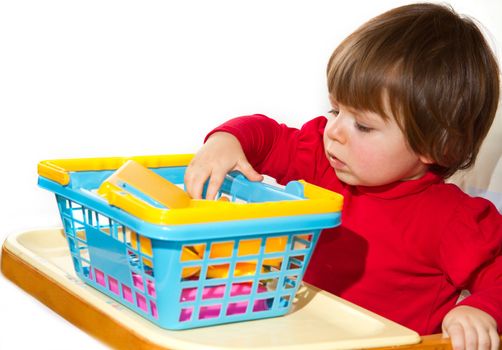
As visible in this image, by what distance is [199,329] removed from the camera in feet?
3.05

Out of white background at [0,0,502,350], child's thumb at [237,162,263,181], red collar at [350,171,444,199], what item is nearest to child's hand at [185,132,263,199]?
child's thumb at [237,162,263,181]

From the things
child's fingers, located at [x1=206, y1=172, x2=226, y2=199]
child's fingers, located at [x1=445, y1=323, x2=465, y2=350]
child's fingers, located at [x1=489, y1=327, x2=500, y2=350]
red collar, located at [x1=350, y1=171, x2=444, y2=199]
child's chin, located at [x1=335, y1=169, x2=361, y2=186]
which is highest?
child's fingers, located at [x1=206, y1=172, x2=226, y2=199]

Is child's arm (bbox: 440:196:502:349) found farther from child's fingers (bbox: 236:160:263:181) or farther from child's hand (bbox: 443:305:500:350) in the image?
child's fingers (bbox: 236:160:263:181)

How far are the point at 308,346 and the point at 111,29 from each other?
2.88ft

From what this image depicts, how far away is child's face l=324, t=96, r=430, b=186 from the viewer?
118 centimetres

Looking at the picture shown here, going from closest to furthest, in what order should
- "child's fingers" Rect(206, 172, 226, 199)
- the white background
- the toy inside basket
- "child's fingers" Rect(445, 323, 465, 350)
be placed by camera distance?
1. the toy inside basket
2. "child's fingers" Rect(445, 323, 465, 350)
3. "child's fingers" Rect(206, 172, 226, 199)
4. the white background

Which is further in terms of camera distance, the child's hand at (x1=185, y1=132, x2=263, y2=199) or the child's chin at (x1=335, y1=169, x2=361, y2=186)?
the child's chin at (x1=335, y1=169, x2=361, y2=186)

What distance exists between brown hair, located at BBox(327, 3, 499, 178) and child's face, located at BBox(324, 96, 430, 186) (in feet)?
0.04

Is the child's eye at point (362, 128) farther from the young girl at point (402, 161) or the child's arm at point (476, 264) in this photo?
→ the child's arm at point (476, 264)

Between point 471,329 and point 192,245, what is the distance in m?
0.36

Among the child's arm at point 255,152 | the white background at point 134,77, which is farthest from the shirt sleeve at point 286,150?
the white background at point 134,77

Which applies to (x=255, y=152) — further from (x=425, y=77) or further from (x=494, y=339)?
(x=494, y=339)

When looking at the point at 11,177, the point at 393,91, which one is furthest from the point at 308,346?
the point at 11,177

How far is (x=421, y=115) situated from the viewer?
3.89 feet
